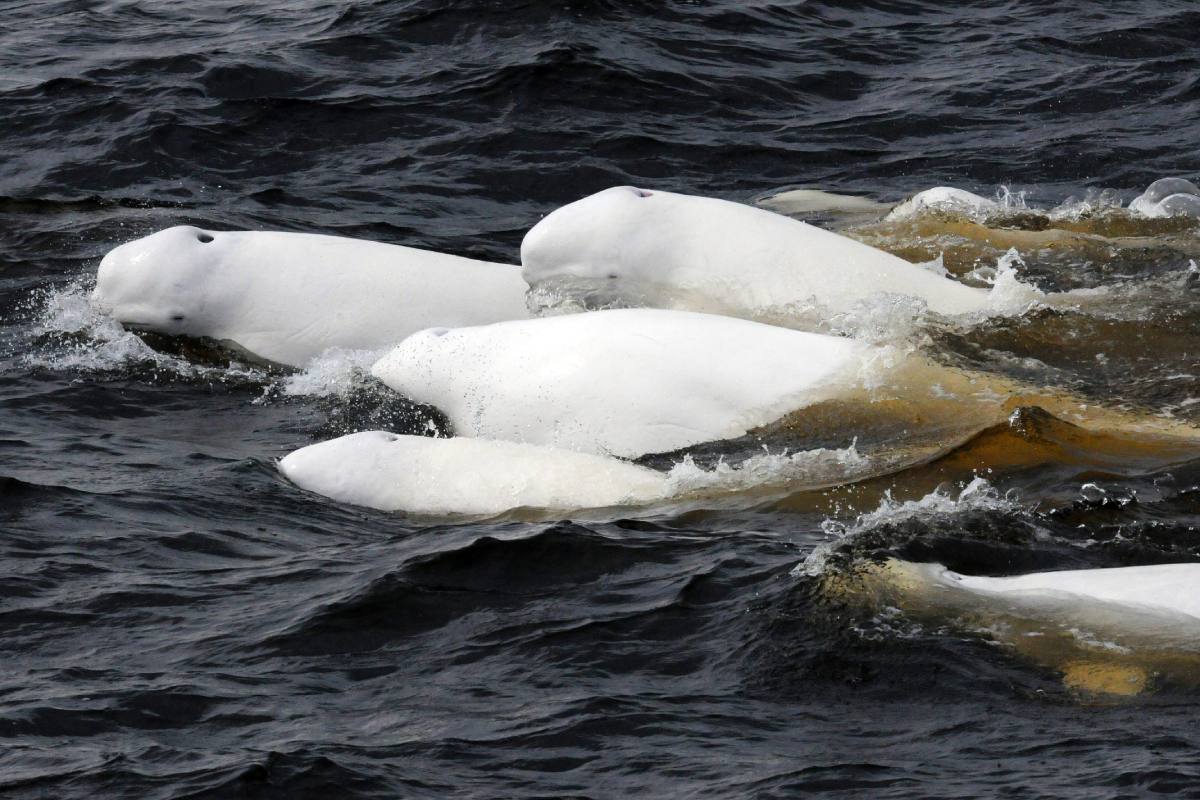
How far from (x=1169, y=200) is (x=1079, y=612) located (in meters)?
7.85

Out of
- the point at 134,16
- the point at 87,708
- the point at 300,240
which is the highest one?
the point at 134,16

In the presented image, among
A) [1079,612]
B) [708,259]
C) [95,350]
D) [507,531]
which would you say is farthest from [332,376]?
[1079,612]

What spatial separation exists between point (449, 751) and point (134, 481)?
4025mm

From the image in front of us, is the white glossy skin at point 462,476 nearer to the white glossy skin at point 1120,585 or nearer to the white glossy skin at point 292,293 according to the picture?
the white glossy skin at point 1120,585

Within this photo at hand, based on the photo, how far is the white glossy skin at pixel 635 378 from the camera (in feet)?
31.3

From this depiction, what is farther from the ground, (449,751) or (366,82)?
(366,82)

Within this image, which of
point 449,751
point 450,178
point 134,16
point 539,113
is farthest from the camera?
point 134,16

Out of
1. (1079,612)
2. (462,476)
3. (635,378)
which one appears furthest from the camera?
(635,378)

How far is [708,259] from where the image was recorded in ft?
38.1

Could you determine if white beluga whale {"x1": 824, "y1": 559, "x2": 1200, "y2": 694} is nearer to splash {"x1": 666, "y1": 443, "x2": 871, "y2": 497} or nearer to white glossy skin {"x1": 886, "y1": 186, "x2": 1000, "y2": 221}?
splash {"x1": 666, "y1": 443, "x2": 871, "y2": 497}

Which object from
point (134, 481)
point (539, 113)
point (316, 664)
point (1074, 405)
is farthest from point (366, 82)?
point (316, 664)

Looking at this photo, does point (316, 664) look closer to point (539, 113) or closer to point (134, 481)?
point (134, 481)

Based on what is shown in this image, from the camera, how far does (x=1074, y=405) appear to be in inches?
368

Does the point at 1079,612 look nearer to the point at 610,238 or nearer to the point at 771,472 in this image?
the point at 771,472
